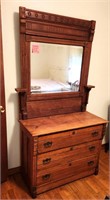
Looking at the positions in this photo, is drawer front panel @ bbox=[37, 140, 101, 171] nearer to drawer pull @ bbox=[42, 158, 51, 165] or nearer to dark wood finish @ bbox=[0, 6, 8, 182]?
drawer pull @ bbox=[42, 158, 51, 165]

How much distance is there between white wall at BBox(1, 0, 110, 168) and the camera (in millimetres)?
1603

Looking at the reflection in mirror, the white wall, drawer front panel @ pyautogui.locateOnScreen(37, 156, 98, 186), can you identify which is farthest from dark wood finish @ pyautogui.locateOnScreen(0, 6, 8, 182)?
drawer front panel @ pyautogui.locateOnScreen(37, 156, 98, 186)

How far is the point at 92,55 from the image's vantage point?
218 centimetres

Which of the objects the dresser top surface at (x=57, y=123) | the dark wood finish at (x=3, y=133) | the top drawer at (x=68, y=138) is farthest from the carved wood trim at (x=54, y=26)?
the top drawer at (x=68, y=138)

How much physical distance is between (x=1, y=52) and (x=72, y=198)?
1725 mm

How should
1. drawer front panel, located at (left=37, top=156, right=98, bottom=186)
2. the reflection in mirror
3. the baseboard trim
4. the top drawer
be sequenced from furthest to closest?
the baseboard trim < the reflection in mirror < drawer front panel, located at (left=37, top=156, right=98, bottom=186) < the top drawer

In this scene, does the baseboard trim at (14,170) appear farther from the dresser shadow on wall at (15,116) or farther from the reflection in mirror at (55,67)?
the reflection in mirror at (55,67)

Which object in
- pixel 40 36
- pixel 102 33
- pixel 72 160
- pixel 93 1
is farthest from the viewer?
pixel 102 33

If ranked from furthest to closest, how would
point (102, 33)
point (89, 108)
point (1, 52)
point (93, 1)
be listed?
point (89, 108) → point (102, 33) → point (93, 1) → point (1, 52)

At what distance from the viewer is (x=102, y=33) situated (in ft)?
7.13

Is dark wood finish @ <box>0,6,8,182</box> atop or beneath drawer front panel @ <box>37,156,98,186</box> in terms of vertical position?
atop

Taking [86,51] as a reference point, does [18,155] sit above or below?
below

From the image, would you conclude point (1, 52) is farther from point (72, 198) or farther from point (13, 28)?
point (72, 198)

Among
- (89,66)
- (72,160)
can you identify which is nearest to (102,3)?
(89,66)
